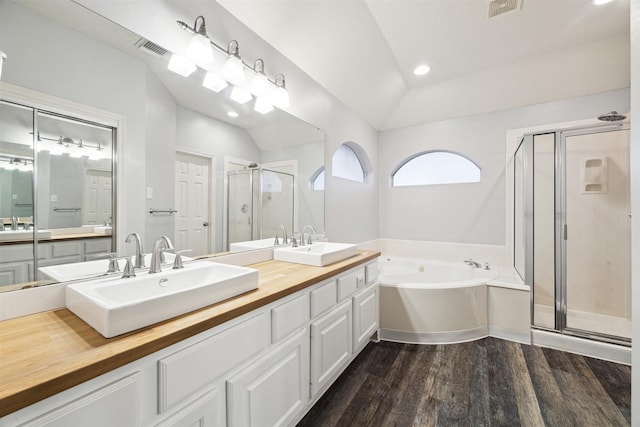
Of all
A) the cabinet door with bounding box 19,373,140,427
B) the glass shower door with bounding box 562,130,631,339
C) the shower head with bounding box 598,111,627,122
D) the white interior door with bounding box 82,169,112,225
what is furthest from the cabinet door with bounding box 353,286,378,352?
the shower head with bounding box 598,111,627,122

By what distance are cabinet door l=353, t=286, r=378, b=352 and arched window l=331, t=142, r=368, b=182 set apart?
4.32 ft

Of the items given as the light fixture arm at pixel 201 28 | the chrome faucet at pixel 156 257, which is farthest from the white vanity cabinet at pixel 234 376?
the light fixture arm at pixel 201 28

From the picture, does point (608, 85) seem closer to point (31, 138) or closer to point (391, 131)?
point (391, 131)

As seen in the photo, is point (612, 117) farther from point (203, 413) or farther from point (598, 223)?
point (203, 413)

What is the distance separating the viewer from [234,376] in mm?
1067

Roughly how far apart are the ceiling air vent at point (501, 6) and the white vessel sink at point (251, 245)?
7.87 ft

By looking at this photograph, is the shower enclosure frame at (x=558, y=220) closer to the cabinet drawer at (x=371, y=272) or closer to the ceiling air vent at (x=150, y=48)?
the cabinet drawer at (x=371, y=272)

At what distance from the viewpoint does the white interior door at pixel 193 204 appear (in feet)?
5.13

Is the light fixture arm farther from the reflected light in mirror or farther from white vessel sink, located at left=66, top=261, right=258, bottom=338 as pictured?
white vessel sink, located at left=66, top=261, right=258, bottom=338

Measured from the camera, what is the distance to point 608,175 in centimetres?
281

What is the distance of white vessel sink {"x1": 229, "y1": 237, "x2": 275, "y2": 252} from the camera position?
1.85 m

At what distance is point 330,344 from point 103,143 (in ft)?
5.17

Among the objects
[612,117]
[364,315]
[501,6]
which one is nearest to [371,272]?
[364,315]

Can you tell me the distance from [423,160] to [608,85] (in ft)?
6.04
